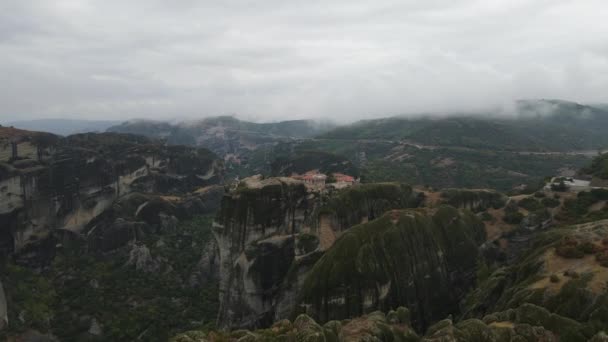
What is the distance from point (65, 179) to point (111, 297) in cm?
3618

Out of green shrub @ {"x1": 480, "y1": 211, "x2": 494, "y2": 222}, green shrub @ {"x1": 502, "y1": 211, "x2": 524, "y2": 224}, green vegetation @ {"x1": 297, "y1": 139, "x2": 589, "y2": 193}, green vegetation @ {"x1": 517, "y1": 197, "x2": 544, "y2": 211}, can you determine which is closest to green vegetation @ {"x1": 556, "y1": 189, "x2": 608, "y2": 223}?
green vegetation @ {"x1": 517, "y1": 197, "x2": 544, "y2": 211}

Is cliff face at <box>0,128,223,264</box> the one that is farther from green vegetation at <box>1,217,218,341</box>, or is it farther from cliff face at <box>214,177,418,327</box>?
cliff face at <box>214,177,418,327</box>

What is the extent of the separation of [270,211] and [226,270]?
891cm

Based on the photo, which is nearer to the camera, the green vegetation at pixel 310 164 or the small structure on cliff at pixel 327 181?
the small structure on cliff at pixel 327 181

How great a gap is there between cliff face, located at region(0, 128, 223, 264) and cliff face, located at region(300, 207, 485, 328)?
65.5 meters

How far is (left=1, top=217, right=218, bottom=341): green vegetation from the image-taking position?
56.2 meters

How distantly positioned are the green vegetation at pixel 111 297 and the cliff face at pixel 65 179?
773cm

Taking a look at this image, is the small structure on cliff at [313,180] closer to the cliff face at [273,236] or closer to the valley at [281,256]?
the valley at [281,256]

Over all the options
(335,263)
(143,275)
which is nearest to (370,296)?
(335,263)

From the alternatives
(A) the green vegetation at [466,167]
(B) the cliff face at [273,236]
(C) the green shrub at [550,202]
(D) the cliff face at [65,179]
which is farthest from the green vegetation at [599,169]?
(D) the cliff face at [65,179]

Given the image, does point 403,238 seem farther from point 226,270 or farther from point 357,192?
point 226,270

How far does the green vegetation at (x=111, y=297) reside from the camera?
56.2 m

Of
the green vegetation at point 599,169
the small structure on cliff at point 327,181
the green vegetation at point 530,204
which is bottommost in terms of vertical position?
the green vegetation at point 530,204

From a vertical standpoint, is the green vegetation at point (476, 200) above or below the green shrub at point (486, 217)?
above
